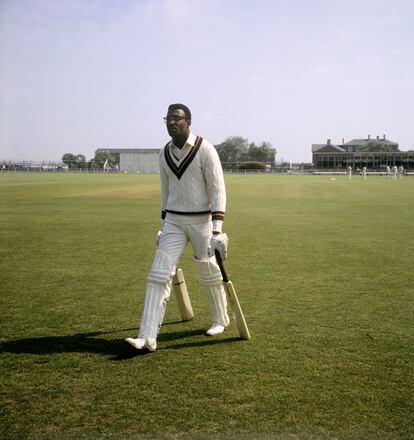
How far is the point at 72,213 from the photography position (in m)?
18.0

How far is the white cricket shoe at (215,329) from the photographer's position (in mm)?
5508

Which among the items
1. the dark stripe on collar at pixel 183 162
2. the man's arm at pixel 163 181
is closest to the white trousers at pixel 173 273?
the man's arm at pixel 163 181

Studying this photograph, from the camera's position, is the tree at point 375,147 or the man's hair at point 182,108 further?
the tree at point 375,147

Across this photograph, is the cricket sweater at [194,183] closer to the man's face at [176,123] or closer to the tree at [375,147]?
the man's face at [176,123]

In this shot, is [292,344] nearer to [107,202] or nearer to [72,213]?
[72,213]

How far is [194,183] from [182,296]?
1.38 m

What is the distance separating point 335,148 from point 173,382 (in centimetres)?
12662

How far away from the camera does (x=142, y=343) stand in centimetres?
485

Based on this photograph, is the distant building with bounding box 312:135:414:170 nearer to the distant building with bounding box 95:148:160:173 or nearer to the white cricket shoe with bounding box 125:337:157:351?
the distant building with bounding box 95:148:160:173

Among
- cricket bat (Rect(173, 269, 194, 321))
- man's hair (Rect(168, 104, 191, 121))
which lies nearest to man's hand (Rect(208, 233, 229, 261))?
cricket bat (Rect(173, 269, 194, 321))

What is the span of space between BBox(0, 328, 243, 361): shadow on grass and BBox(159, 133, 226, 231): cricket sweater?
1220mm

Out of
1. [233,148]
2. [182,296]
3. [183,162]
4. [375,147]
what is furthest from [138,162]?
[183,162]

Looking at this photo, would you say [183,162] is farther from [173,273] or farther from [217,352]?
[217,352]

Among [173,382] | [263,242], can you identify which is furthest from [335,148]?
[173,382]
